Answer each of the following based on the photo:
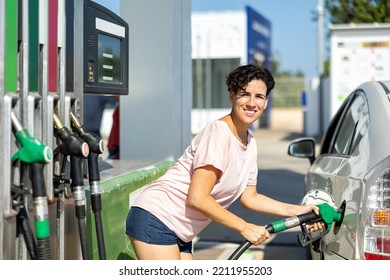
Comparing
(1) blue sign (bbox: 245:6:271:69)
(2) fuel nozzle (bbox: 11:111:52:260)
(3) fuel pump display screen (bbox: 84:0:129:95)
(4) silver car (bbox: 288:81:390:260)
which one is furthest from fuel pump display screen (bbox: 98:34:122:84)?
(1) blue sign (bbox: 245:6:271:69)

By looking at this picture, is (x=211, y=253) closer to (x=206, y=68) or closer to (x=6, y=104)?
(x=6, y=104)

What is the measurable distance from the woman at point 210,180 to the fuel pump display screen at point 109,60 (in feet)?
2.69

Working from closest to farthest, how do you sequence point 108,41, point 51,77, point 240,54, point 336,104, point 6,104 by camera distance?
point 6,104
point 51,77
point 108,41
point 336,104
point 240,54

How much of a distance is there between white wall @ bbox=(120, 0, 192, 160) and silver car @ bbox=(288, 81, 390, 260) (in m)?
1.11

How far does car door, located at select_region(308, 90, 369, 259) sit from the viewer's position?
3321 millimetres

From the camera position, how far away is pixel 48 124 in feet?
9.48

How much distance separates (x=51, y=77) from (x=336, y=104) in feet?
39.7

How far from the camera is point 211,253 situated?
718 cm

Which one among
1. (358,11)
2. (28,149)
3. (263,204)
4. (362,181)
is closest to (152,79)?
(263,204)

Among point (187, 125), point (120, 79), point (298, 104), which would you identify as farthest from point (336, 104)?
point (298, 104)

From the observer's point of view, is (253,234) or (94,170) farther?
(94,170)

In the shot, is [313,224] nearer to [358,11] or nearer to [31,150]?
[31,150]

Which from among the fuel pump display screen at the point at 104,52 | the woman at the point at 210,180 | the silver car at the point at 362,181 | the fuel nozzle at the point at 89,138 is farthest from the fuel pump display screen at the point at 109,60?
the silver car at the point at 362,181

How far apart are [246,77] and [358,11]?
22.6 metres
